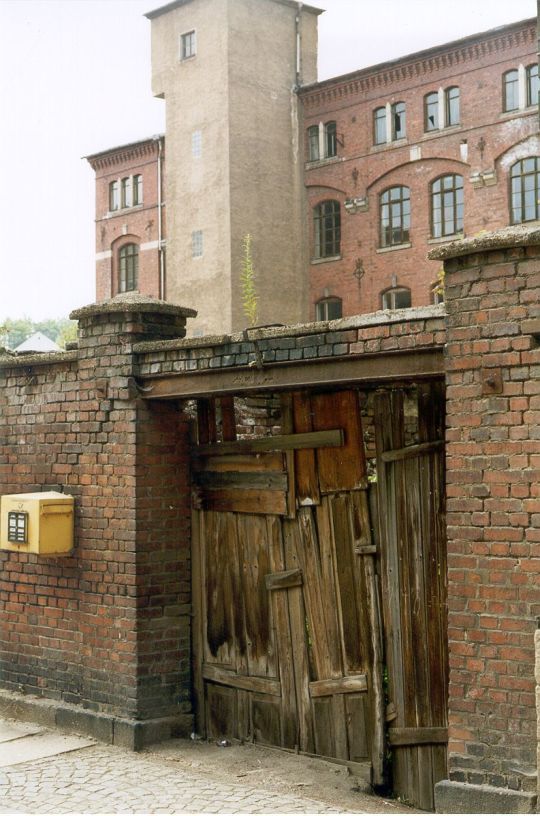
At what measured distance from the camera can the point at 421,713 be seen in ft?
19.4

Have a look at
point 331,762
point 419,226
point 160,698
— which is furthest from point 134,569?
point 419,226

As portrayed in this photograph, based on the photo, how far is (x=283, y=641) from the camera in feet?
21.7

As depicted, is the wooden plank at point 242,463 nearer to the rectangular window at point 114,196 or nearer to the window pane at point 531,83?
the window pane at point 531,83

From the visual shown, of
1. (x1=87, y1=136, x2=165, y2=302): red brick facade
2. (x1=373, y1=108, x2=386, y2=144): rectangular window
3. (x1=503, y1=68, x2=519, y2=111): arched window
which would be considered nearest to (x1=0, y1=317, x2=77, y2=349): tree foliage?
(x1=87, y1=136, x2=165, y2=302): red brick facade

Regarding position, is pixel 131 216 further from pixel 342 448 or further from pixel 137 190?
pixel 342 448

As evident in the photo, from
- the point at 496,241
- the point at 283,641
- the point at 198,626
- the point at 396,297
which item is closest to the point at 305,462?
the point at 283,641

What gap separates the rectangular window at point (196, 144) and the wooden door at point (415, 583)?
25820 millimetres

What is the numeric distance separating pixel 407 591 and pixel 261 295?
24.8 meters

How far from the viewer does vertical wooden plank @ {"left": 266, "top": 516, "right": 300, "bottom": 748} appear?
6562 mm

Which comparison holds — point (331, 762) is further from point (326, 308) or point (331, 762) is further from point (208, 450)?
point (326, 308)

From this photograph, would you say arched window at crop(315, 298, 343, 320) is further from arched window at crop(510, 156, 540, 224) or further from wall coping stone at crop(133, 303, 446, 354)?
wall coping stone at crop(133, 303, 446, 354)

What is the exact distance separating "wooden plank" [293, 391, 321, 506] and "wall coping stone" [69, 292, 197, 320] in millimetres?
1232

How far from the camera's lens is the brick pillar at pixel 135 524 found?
6906mm

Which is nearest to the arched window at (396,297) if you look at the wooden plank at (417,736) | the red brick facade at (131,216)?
the red brick facade at (131,216)
